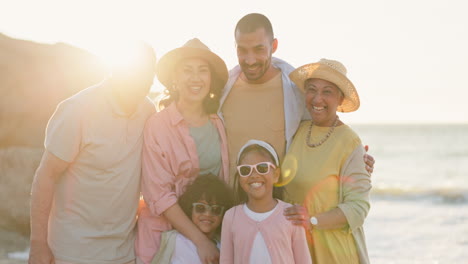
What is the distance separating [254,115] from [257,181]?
3.82ft

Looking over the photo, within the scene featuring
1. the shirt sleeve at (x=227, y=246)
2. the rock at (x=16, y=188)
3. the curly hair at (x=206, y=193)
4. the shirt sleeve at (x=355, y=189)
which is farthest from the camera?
the rock at (x=16, y=188)

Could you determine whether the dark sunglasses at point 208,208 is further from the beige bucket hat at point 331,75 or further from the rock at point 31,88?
the rock at point 31,88

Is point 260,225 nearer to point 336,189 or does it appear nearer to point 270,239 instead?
point 270,239

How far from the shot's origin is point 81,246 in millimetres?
3889

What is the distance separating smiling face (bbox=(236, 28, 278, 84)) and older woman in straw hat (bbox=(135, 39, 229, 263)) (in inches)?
9.2

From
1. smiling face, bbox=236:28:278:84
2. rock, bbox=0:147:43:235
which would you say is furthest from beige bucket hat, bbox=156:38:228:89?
rock, bbox=0:147:43:235

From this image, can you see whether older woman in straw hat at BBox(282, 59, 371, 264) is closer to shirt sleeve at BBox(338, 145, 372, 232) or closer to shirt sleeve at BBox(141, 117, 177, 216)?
shirt sleeve at BBox(338, 145, 372, 232)

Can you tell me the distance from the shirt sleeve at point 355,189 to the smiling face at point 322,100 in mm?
348

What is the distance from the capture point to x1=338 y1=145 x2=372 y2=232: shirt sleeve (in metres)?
3.89

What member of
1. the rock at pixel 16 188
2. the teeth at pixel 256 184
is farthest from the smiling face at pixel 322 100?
the rock at pixel 16 188

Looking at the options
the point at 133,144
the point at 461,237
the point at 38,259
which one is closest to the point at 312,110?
the point at 133,144

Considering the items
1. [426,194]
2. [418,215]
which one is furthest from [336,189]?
[426,194]

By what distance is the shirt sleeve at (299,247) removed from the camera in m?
3.58

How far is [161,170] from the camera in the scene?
4.02 m
